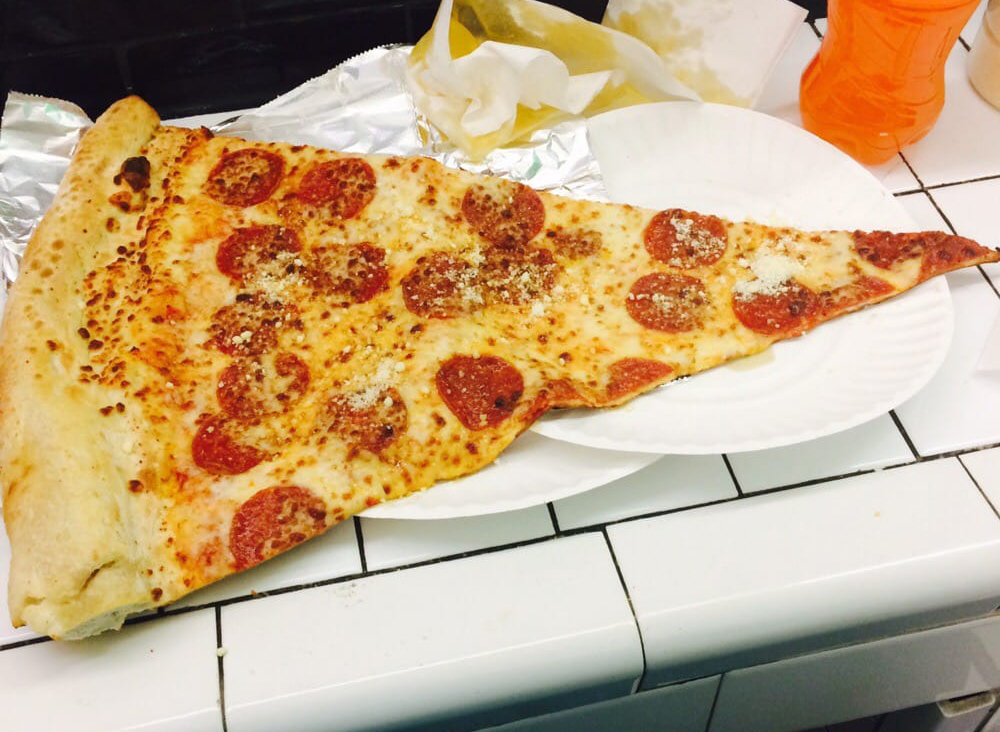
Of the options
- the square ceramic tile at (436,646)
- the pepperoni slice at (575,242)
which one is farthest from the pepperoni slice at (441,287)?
the square ceramic tile at (436,646)

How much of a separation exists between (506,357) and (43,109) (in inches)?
35.3

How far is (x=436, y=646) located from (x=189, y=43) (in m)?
1.14

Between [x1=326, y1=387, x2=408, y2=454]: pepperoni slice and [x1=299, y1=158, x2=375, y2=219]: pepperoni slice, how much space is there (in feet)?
1.17

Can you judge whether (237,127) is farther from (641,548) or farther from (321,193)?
(641,548)

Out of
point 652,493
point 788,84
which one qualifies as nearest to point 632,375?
point 652,493

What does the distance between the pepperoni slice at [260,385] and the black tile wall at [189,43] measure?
2.26ft

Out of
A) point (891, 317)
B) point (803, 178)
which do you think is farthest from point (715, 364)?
point (803, 178)

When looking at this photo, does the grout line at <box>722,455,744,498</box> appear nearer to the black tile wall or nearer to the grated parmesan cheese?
the grated parmesan cheese

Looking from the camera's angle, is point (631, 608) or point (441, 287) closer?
point (631, 608)

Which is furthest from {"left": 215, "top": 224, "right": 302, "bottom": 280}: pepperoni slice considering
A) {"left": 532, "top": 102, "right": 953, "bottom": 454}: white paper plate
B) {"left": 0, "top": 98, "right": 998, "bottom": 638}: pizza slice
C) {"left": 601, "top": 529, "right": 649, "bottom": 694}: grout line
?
{"left": 601, "top": 529, "right": 649, "bottom": 694}: grout line

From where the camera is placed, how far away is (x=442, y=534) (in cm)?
124

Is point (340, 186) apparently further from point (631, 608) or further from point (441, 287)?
point (631, 608)

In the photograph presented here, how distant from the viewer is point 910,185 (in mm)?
1626

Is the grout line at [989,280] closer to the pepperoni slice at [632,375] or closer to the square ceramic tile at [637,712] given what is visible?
the pepperoni slice at [632,375]
